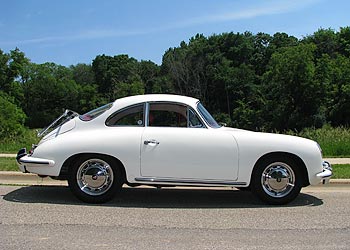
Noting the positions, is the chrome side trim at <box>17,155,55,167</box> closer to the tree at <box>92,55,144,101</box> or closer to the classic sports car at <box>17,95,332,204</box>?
the classic sports car at <box>17,95,332,204</box>

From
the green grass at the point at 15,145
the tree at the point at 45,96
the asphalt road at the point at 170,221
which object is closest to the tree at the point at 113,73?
the tree at the point at 45,96

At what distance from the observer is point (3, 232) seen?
17.0 ft

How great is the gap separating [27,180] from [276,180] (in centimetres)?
500

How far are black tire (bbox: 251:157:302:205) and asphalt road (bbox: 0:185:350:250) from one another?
0.16 metres

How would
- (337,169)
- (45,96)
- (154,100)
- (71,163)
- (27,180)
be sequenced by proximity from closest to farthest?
(71,163) → (154,100) → (27,180) → (337,169) → (45,96)

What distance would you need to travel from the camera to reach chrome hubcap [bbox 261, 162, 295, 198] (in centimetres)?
665

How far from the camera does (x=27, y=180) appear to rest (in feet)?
29.6

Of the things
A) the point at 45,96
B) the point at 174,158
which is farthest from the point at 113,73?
the point at 174,158

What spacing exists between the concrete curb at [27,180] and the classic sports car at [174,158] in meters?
2.11

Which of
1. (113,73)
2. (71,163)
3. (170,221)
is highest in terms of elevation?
(113,73)

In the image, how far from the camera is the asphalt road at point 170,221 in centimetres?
489

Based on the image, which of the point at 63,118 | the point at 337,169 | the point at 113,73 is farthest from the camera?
the point at 113,73

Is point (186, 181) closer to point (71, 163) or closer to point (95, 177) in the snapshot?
point (95, 177)

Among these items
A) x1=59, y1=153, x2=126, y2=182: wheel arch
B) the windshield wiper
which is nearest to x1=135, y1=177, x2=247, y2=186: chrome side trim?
x1=59, y1=153, x2=126, y2=182: wheel arch
